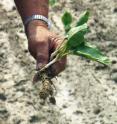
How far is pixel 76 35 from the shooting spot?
1169 mm

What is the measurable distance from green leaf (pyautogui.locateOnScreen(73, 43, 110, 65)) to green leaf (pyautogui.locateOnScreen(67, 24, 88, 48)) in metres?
0.02

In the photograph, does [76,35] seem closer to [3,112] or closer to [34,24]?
[34,24]

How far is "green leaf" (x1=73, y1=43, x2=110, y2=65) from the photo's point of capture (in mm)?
1155

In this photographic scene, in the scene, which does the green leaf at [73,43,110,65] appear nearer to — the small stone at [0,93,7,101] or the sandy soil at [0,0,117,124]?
the sandy soil at [0,0,117,124]

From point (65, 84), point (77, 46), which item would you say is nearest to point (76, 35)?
point (77, 46)

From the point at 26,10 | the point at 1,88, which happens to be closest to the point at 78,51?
the point at 26,10

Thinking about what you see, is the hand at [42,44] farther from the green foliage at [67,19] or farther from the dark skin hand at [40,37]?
the green foliage at [67,19]

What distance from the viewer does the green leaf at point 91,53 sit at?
1155mm

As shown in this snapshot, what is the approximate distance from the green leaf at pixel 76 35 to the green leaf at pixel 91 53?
0.06 feet

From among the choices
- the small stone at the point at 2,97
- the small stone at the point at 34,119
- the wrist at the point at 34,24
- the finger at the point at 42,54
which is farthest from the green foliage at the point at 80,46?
the small stone at the point at 2,97

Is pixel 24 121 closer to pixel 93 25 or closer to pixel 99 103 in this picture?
pixel 99 103

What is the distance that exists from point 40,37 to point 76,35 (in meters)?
0.25

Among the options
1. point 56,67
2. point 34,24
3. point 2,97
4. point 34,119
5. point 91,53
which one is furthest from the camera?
point 2,97

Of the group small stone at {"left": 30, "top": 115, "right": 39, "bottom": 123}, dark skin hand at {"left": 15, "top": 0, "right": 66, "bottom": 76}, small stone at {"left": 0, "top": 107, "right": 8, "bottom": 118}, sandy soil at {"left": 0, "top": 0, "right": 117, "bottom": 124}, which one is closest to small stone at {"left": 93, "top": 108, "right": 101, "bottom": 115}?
sandy soil at {"left": 0, "top": 0, "right": 117, "bottom": 124}
